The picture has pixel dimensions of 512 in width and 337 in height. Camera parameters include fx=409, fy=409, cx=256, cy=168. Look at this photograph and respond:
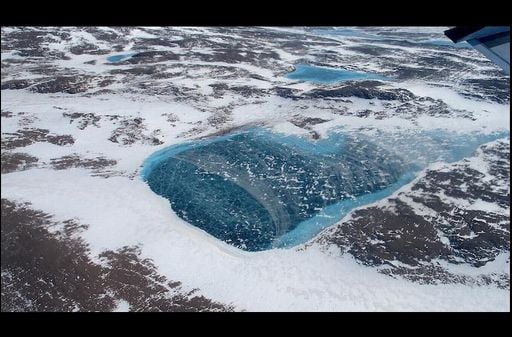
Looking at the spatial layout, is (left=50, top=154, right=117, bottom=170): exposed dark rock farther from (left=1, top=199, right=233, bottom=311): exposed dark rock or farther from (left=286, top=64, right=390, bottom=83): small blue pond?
(left=286, top=64, right=390, bottom=83): small blue pond

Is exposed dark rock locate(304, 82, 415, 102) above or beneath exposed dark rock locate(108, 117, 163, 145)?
above

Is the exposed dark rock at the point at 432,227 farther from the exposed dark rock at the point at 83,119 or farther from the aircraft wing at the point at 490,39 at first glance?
the exposed dark rock at the point at 83,119

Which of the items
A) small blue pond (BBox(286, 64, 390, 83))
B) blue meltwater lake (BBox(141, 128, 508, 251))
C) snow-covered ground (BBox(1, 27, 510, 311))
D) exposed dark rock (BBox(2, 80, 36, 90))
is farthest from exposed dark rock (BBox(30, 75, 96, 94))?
small blue pond (BBox(286, 64, 390, 83))

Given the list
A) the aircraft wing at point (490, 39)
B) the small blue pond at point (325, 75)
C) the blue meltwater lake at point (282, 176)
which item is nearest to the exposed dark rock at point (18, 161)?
the blue meltwater lake at point (282, 176)

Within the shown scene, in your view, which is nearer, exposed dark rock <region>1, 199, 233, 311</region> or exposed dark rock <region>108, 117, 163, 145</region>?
exposed dark rock <region>1, 199, 233, 311</region>

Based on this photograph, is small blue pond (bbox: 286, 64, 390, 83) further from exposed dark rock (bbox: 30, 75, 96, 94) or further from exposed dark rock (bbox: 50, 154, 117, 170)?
exposed dark rock (bbox: 50, 154, 117, 170)

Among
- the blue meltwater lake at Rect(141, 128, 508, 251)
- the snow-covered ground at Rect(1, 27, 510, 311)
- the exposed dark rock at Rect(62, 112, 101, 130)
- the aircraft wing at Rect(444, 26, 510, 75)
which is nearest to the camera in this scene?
the aircraft wing at Rect(444, 26, 510, 75)

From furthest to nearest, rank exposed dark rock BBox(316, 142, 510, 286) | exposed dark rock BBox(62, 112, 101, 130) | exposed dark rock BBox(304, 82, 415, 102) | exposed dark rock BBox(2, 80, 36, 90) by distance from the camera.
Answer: exposed dark rock BBox(304, 82, 415, 102)
exposed dark rock BBox(2, 80, 36, 90)
exposed dark rock BBox(62, 112, 101, 130)
exposed dark rock BBox(316, 142, 510, 286)

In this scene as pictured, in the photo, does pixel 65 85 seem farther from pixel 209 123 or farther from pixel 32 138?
pixel 209 123

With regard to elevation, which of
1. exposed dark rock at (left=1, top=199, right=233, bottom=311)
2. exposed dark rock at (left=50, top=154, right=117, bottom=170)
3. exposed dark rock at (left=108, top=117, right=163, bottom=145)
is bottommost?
exposed dark rock at (left=1, top=199, right=233, bottom=311)
